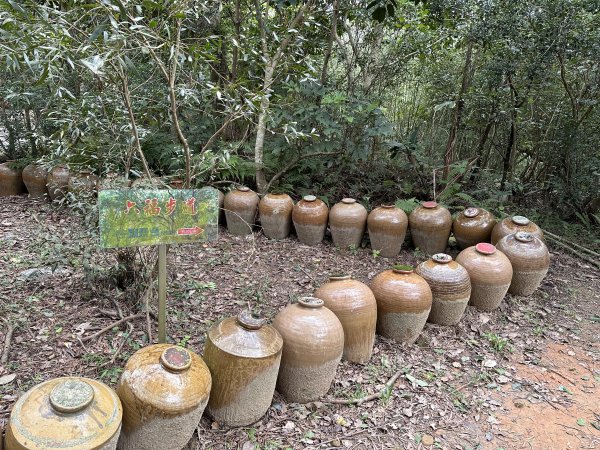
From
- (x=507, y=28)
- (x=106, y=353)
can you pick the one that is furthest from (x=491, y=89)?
(x=106, y=353)

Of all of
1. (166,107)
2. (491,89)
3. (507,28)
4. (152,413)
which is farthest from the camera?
(491,89)

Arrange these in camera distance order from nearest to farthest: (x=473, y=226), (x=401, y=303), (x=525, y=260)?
(x=401, y=303), (x=525, y=260), (x=473, y=226)

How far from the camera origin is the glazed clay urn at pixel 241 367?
6.91ft

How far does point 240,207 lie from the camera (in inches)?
196

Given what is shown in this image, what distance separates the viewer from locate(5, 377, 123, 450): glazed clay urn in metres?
1.51

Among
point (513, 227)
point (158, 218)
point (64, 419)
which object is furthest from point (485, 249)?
point (64, 419)

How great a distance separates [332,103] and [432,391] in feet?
10.3

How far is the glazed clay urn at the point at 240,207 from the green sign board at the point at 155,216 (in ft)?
8.51

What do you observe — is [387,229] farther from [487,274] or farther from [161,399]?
[161,399]

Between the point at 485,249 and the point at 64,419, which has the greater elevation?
the point at 485,249

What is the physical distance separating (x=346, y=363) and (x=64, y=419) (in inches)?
67.2

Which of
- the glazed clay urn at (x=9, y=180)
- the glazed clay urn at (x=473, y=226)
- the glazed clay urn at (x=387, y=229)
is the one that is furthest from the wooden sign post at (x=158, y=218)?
the glazed clay urn at (x=9, y=180)

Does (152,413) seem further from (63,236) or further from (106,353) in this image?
(63,236)

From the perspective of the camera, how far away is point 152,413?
1.81 meters
